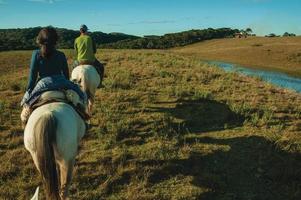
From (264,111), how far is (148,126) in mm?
3558

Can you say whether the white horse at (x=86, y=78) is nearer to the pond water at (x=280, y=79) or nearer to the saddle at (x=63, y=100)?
the saddle at (x=63, y=100)

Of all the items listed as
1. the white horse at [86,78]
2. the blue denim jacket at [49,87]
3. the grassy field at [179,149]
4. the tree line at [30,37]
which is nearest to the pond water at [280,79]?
the grassy field at [179,149]

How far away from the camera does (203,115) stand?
13031 mm

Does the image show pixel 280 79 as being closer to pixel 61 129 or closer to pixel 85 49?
pixel 85 49

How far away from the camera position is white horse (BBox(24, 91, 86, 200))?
6.02m

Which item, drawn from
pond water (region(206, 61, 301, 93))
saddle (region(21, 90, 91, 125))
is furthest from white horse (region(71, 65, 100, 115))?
pond water (region(206, 61, 301, 93))

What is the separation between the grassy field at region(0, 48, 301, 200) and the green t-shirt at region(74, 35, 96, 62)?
63.5 inches

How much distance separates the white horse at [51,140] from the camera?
6.02 m

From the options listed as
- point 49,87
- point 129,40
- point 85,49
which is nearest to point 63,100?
point 49,87

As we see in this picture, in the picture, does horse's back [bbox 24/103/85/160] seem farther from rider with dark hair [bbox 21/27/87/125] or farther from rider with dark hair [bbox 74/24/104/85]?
rider with dark hair [bbox 74/24/104/85]

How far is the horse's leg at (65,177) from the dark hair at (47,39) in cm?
190

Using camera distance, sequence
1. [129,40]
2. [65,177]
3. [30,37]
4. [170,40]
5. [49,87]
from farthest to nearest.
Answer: [129,40] < [170,40] < [30,37] < [49,87] < [65,177]

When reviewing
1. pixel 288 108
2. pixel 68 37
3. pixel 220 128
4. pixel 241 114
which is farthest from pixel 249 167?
pixel 68 37

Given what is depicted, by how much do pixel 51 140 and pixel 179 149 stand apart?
4196mm
